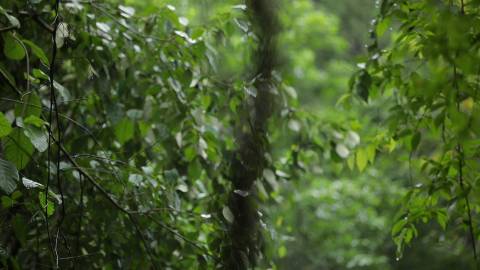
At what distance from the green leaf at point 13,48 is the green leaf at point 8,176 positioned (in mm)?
331

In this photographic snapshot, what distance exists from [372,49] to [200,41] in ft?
2.17

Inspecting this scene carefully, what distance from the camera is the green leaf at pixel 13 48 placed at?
5.65ft

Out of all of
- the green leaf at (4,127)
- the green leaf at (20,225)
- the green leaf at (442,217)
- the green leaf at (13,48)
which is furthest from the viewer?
the green leaf at (442,217)

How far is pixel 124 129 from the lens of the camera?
7.84 ft

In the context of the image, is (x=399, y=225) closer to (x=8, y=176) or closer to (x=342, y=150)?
(x=342, y=150)

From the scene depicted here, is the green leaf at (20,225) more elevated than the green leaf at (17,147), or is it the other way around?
the green leaf at (17,147)

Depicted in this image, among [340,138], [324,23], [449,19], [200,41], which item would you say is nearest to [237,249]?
[449,19]

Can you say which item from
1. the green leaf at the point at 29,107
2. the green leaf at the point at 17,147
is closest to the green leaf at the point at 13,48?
the green leaf at the point at 29,107

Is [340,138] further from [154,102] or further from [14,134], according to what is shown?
[14,134]

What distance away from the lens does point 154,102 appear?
2568mm

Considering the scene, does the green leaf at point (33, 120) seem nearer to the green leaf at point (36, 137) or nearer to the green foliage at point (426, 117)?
the green leaf at point (36, 137)

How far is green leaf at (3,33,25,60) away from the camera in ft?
5.65

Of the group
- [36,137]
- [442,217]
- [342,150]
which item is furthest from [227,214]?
[342,150]

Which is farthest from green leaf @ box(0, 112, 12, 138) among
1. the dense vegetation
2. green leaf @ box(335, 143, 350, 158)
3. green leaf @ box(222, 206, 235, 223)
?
green leaf @ box(335, 143, 350, 158)
